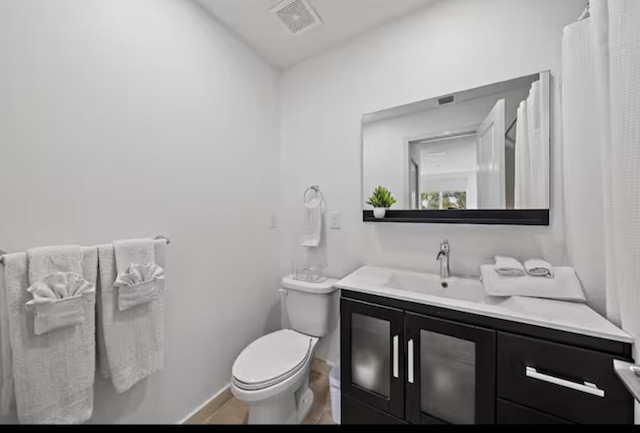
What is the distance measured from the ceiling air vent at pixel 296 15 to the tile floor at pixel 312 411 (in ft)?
7.84

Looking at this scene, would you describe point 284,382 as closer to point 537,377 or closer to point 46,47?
point 537,377

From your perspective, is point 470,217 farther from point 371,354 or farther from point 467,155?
point 371,354

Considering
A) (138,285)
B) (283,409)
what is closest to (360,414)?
(283,409)

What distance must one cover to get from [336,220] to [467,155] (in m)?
0.90

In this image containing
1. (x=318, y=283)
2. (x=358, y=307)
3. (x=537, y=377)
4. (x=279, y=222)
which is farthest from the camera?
(x=279, y=222)

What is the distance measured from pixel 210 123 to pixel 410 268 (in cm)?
152

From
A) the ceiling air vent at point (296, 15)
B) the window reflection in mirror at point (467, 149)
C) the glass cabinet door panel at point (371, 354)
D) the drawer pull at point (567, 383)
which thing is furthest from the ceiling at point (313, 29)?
the drawer pull at point (567, 383)

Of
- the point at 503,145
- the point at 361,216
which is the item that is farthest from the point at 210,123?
the point at 503,145

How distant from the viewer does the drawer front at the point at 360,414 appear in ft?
3.93

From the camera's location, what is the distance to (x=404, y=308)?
45.4 inches

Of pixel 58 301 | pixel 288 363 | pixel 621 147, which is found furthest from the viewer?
pixel 288 363

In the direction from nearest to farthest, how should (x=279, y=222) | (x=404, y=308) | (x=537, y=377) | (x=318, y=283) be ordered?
(x=537, y=377), (x=404, y=308), (x=318, y=283), (x=279, y=222)

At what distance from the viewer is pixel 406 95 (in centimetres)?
157

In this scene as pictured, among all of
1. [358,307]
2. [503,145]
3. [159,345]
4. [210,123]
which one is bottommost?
[159,345]
